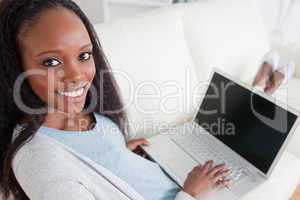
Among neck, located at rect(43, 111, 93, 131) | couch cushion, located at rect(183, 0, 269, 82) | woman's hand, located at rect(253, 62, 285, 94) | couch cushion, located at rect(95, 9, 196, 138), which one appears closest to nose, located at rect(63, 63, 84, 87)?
neck, located at rect(43, 111, 93, 131)

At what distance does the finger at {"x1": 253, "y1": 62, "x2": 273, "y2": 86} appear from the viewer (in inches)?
57.2

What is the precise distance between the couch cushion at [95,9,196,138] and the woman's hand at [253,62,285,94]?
0.37 metres

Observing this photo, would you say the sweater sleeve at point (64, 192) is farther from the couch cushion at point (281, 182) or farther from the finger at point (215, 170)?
the couch cushion at point (281, 182)

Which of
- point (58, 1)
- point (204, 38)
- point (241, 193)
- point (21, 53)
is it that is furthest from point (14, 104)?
point (204, 38)

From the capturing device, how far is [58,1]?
0.66 metres

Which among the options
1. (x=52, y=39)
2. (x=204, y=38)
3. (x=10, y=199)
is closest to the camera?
(x=52, y=39)

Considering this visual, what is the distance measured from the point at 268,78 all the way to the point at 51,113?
1089mm

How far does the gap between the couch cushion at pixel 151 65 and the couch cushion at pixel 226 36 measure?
8 cm

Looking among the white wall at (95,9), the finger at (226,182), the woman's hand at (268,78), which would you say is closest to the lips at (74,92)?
the finger at (226,182)

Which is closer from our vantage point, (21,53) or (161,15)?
(21,53)

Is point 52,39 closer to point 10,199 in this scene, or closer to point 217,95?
point 10,199

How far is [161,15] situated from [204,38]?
23 centimetres

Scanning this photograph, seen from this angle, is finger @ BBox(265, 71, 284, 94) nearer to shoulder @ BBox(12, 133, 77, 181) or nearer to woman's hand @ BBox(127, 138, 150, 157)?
woman's hand @ BBox(127, 138, 150, 157)

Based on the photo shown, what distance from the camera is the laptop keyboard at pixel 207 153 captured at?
3.15 feet
